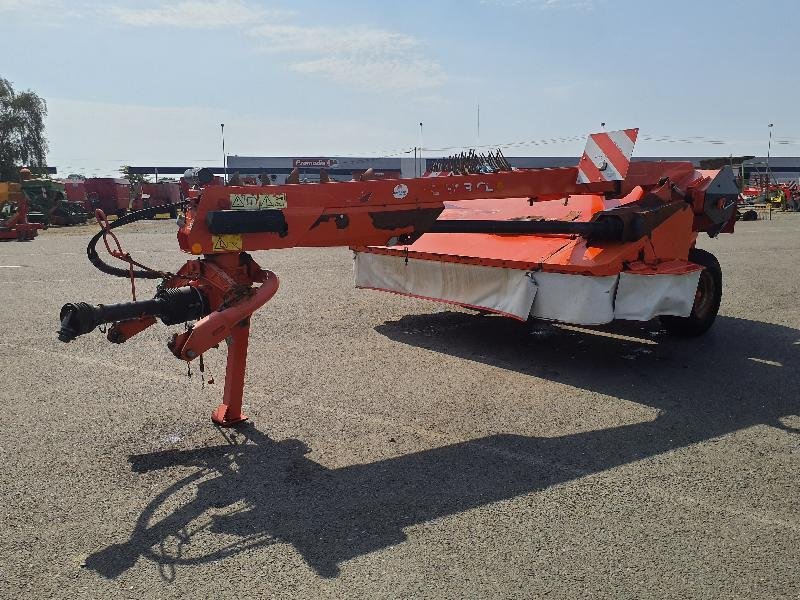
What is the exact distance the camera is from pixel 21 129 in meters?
47.5

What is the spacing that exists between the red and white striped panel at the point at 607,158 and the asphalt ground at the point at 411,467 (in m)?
1.60

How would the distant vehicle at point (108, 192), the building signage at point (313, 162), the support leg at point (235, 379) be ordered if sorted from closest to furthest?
the support leg at point (235, 379) → the distant vehicle at point (108, 192) → the building signage at point (313, 162)

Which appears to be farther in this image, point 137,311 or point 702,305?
point 702,305

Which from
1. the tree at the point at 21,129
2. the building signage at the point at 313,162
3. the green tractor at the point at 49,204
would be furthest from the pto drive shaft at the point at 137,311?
the building signage at the point at 313,162

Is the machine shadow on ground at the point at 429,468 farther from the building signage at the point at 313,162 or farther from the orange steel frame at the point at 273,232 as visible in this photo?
the building signage at the point at 313,162

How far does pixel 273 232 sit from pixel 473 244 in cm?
306

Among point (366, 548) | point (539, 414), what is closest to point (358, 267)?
point (539, 414)

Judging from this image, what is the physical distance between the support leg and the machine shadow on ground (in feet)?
0.62

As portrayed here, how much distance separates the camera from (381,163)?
74.9 meters

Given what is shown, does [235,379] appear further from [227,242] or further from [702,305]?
[702,305]

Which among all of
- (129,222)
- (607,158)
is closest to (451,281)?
(607,158)

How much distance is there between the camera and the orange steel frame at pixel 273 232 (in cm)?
415

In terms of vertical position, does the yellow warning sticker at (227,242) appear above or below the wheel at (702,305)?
above

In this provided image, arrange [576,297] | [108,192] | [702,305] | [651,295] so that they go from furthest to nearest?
[108,192] < [702,305] < [651,295] < [576,297]
